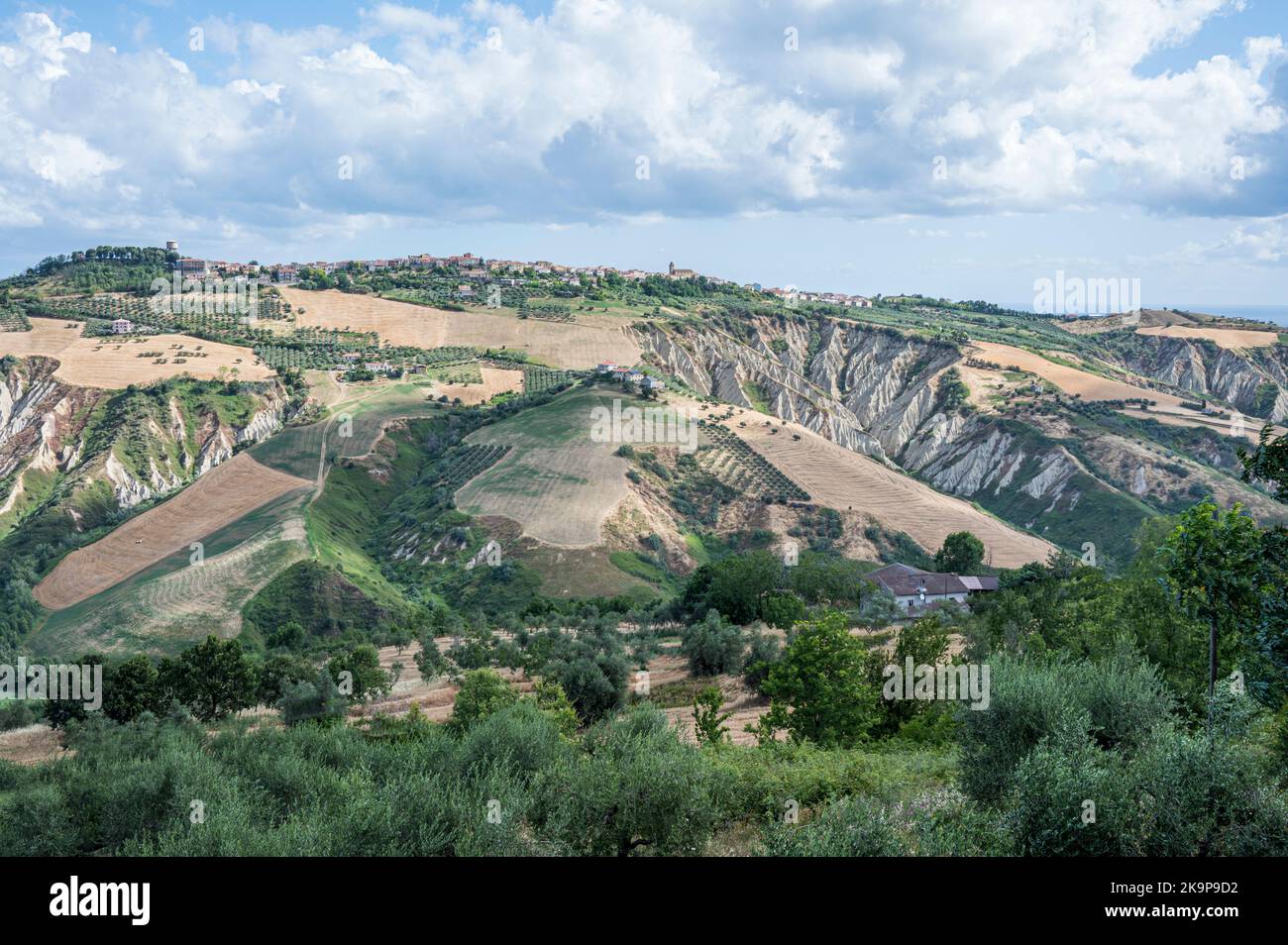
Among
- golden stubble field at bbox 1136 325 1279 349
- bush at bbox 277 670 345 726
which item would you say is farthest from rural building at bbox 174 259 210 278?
golden stubble field at bbox 1136 325 1279 349

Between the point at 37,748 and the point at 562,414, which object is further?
the point at 562,414

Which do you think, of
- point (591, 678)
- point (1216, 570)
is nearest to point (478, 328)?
point (591, 678)

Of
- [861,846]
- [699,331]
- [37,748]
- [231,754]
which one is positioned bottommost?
[37,748]

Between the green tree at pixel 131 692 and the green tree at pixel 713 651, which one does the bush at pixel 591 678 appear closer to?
the green tree at pixel 713 651

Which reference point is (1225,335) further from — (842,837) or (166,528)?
(842,837)

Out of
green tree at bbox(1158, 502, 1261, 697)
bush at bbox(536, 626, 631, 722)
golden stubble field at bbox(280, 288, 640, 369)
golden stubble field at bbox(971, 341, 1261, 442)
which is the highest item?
golden stubble field at bbox(280, 288, 640, 369)

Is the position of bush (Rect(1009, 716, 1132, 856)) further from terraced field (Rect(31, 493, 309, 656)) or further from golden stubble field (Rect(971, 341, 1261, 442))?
golden stubble field (Rect(971, 341, 1261, 442))

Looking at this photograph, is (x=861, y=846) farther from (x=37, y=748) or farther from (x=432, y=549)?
(x=432, y=549)
